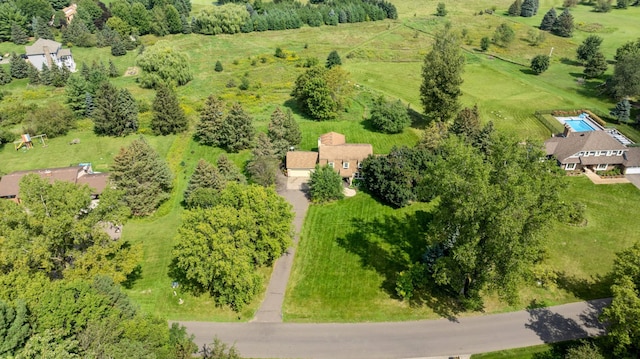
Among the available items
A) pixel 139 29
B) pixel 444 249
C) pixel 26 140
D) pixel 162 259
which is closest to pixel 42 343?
pixel 162 259

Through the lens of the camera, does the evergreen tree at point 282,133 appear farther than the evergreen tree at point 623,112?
No

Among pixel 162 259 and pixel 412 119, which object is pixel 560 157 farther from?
pixel 162 259

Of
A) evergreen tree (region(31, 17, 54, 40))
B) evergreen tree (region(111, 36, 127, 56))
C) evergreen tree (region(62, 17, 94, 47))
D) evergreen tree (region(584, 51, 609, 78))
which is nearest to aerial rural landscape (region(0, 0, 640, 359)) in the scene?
evergreen tree (region(584, 51, 609, 78))

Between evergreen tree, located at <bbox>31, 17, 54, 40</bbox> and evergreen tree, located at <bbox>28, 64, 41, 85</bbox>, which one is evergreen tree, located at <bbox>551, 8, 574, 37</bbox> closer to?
evergreen tree, located at <bbox>28, 64, 41, 85</bbox>

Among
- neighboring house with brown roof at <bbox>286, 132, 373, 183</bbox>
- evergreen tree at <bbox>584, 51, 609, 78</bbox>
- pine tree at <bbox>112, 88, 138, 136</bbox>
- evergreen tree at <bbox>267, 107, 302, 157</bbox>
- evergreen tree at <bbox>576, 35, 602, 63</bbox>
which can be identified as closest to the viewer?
neighboring house with brown roof at <bbox>286, 132, 373, 183</bbox>

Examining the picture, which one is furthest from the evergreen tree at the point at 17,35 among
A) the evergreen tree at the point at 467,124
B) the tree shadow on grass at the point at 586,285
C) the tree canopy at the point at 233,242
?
the tree shadow on grass at the point at 586,285

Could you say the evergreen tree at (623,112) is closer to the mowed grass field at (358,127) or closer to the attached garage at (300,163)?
the mowed grass field at (358,127)
